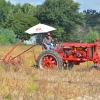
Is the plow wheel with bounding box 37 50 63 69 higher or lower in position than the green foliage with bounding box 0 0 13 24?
lower

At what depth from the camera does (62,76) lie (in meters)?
11.7

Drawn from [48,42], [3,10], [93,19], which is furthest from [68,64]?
[93,19]

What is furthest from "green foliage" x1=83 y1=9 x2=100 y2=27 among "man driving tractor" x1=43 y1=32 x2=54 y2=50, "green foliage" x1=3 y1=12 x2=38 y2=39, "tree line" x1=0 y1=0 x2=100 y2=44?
"man driving tractor" x1=43 y1=32 x2=54 y2=50

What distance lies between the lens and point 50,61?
48.1 feet

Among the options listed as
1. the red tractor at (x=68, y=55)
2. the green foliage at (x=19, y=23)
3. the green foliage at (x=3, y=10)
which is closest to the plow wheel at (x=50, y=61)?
the red tractor at (x=68, y=55)

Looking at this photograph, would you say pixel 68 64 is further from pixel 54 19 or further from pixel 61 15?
pixel 61 15

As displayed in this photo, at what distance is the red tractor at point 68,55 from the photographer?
1456cm

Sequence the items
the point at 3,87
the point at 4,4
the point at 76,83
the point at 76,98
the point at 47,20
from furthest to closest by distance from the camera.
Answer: the point at 4,4
the point at 47,20
the point at 76,83
the point at 3,87
the point at 76,98

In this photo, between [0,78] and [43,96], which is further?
[0,78]

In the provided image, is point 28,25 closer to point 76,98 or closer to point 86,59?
point 86,59

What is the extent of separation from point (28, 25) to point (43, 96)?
275ft

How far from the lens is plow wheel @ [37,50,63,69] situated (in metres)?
14.4

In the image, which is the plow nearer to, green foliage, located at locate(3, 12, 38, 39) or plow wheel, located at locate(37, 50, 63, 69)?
plow wheel, located at locate(37, 50, 63, 69)

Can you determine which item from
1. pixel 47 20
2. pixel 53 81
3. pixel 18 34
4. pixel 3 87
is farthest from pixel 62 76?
pixel 47 20
